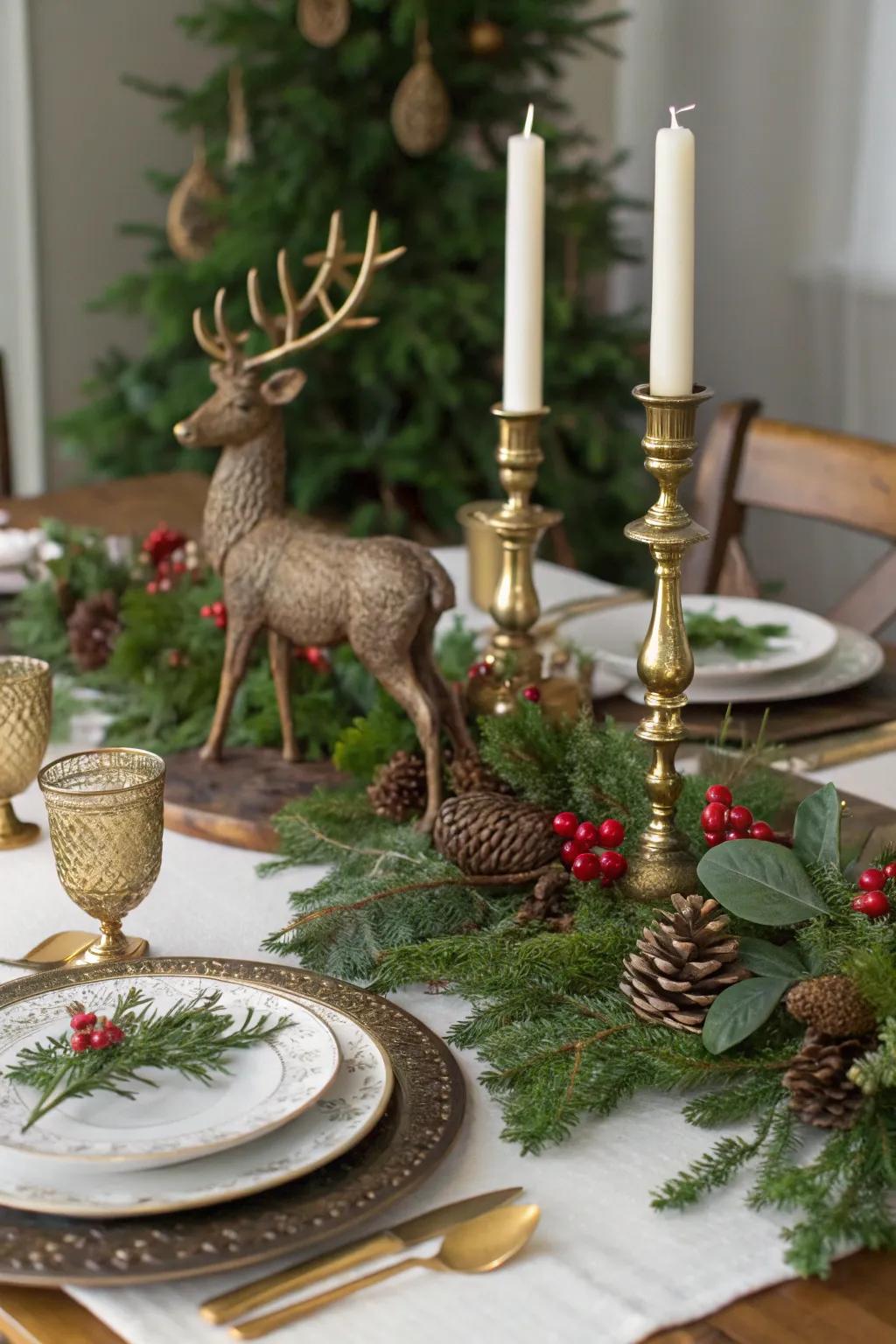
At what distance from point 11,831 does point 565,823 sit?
41 centimetres

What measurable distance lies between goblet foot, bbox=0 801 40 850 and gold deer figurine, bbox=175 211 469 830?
0.51 ft

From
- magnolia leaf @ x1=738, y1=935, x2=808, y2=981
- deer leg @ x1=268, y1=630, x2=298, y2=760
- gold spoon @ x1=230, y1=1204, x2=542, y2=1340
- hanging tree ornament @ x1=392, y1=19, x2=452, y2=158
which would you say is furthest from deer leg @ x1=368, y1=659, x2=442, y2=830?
hanging tree ornament @ x1=392, y1=19, x2=452, y2=158

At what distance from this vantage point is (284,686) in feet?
3.80

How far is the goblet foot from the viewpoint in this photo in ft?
3.46

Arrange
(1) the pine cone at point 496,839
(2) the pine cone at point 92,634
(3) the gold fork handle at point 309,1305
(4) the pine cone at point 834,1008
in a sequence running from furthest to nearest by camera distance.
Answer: (2) the pine cone at point 92,634 < (1) the pine cone at point 496,839 < (4) the pine cone at point 834,1008 < (3) the gold fork handle at point 309,1305

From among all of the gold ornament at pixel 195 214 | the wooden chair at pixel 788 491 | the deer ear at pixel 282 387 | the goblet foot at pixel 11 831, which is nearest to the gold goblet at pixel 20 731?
the goblet foot at pixel 11 831

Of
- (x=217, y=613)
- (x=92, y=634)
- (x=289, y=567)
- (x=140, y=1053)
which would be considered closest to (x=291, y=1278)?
(x=140, y=1053)

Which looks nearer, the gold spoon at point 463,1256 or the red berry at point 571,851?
the gold spoon at point 463,1256

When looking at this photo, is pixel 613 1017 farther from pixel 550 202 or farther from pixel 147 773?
pixel 550 202

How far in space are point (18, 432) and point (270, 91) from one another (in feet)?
3.54

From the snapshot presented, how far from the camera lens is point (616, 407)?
319cm

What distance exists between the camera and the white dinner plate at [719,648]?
4.14ft

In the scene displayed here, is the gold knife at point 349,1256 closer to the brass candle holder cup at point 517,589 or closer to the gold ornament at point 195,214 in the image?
the brass candle holder cup at point 517,589

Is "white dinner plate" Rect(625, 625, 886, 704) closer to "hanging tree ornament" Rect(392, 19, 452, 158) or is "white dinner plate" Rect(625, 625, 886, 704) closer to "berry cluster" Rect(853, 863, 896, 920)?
"berry cluster" Rect(853, 863, 896, 920)
